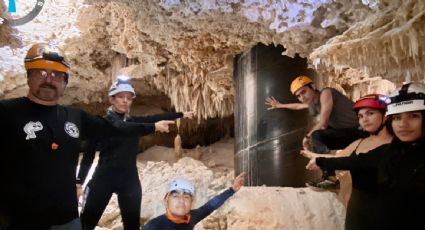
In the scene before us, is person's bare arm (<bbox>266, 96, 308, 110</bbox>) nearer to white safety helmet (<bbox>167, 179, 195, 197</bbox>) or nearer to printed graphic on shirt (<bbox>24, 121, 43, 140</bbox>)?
white safety helmet (<bbox>167, 179, 195, 197</bbox>)

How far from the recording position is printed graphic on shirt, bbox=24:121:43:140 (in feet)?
5.55

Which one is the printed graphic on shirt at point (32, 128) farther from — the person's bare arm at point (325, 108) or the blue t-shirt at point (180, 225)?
the person's bare arm at point (325, 108)

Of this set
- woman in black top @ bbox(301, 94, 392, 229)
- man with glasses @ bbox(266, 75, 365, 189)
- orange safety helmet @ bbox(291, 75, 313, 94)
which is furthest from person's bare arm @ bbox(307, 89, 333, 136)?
woman in black top @ bbox(301, 94, 392, 229)

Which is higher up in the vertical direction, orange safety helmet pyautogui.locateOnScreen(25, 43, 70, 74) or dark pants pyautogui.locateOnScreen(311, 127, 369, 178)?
orange safety helmet pyautogui.locateOnScreen(25, 43, 70, 74)

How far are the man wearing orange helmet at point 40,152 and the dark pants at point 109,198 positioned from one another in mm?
1106

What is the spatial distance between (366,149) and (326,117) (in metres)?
0.92

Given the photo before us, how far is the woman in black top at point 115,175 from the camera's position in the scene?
2.92m

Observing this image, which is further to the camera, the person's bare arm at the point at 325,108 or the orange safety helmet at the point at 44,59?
the person's bare arm at the point at 325,108

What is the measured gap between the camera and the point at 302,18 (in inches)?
135

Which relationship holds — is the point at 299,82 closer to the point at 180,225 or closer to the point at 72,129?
the point at 180,225

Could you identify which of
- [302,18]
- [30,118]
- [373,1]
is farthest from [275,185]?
[30,118]

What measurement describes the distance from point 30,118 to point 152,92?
232 inches

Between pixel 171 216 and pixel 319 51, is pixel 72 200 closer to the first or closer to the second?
pixel 171 216

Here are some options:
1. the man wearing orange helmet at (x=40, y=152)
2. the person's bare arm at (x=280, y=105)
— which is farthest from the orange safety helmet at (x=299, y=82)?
the man wearing orange helmet at (x=40, y=152)
